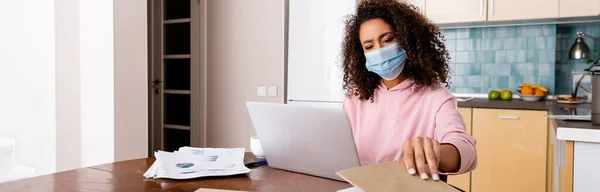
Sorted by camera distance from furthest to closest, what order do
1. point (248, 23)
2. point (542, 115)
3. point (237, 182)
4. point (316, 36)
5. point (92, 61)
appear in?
point (248, 23) < point (316, 36) < point (92, 61) < point (542, 115) < point (237, 182)

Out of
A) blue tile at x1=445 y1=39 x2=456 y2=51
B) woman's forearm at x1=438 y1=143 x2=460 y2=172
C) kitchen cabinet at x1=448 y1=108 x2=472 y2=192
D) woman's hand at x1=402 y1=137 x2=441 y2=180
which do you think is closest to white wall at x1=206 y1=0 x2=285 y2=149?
blue tile at x1=445 y1=39 x2=456 y2=51

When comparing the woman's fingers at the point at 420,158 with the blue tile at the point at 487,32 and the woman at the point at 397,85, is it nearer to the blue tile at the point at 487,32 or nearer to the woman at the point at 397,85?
the woman at the point at 397,85

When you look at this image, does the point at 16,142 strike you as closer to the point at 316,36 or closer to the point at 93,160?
the point at 93,160

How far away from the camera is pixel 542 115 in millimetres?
2896

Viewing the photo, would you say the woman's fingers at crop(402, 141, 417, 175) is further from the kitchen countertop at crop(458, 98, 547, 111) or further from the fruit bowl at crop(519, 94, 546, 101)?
the fruit bowl at crop(519, 94, 546, 101)

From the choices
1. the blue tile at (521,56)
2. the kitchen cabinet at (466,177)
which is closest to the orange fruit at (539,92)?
the blue tile at (521,56)

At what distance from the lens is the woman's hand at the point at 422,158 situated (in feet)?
2.98

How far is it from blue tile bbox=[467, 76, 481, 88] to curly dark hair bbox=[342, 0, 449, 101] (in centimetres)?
207

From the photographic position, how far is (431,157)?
927 mm

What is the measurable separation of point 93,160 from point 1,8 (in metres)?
1.27

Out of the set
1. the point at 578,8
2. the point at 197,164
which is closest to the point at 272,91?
the point at 578,8

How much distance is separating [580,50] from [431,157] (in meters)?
2.86

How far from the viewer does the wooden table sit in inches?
46.8

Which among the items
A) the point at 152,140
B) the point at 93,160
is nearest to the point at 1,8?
the point at 93,160
